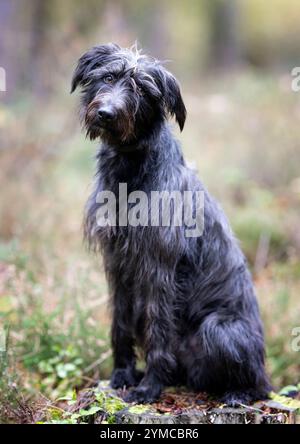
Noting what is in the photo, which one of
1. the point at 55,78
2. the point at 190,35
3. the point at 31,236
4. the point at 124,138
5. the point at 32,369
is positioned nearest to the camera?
the point at 124,138

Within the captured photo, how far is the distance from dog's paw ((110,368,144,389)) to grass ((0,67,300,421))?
613 mm

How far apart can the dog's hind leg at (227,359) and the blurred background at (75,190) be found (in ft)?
3.72

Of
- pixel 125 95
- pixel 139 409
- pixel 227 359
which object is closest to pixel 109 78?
pixel 125 95

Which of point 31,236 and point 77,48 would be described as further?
point 77,48

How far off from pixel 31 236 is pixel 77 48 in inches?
134

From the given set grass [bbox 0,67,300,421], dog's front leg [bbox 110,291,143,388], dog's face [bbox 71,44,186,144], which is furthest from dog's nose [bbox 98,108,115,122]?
grass [bbox 0,67,300,421]

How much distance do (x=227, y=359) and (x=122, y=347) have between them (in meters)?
0.83

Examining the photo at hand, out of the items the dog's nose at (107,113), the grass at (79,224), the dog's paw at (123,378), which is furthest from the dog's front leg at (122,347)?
the dog's nose at (107,113)

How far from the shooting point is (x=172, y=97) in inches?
165

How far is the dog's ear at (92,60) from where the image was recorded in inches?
169

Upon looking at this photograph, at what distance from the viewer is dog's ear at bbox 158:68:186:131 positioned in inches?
164

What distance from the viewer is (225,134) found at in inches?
442
